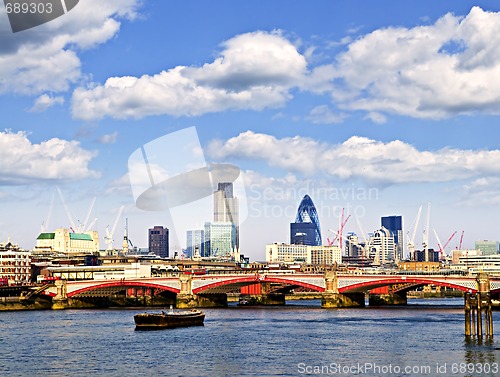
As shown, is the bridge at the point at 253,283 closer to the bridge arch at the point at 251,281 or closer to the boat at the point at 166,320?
the bridge arch at the point at 251,281

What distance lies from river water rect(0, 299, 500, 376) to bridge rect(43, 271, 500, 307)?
1352 centimetres

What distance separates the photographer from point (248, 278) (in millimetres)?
113250

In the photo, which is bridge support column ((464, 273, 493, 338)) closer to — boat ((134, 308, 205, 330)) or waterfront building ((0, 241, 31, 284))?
boat ((134, 308, 205, 330))

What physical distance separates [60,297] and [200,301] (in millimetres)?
19845

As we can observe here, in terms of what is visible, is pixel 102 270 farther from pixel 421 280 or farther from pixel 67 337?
pixel 67 337

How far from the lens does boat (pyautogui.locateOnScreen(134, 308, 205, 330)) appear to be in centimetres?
8031

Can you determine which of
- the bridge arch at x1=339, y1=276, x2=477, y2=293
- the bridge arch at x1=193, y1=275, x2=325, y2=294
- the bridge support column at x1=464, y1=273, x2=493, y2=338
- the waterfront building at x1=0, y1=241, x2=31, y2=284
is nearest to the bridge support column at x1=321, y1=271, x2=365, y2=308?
the bridge arch at x1=339, y1=276, x2=477, y2=293

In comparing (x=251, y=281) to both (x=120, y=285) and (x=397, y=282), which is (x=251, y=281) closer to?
(x=120, y=285)

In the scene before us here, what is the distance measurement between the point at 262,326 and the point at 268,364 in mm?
28969

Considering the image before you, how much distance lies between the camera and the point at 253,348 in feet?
204

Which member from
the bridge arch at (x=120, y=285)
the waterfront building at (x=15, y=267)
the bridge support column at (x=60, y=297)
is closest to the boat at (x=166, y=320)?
the bridge arch at (x=120, y=285)

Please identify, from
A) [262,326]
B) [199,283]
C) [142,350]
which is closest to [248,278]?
[199,283]

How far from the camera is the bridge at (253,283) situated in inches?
4129

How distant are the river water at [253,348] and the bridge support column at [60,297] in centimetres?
2734
